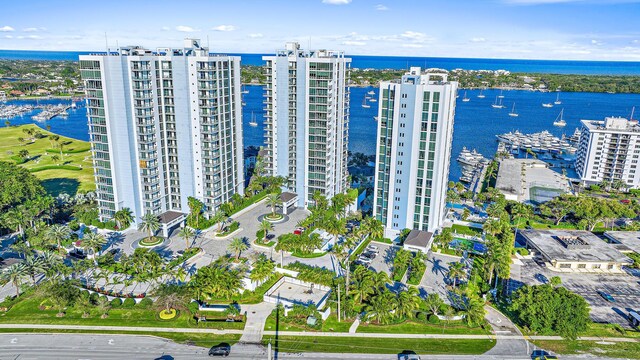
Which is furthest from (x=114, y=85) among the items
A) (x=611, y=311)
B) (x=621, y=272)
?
(x=621, y=272)

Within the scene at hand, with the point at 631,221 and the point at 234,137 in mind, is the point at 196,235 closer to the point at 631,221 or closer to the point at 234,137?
the point at 234,137

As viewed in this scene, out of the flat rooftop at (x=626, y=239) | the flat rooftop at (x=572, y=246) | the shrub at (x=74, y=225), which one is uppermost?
the shrub at (x=74, y=225)

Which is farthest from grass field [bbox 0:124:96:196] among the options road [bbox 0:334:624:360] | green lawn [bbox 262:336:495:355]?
green lawn [bbox 262:336:495:355]

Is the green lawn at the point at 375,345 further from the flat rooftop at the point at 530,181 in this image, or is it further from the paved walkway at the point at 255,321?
the flat rooftop at the point at 530,181

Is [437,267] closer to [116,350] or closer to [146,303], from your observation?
[146,303]

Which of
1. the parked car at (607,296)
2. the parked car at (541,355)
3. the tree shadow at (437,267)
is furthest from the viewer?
the tree shadow at (437,267)

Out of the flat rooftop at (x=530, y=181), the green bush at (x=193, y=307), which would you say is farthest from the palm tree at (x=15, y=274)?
the flat rooftop at (x=530, y=181)

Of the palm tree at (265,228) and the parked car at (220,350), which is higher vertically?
the palm tree at (265,228)
